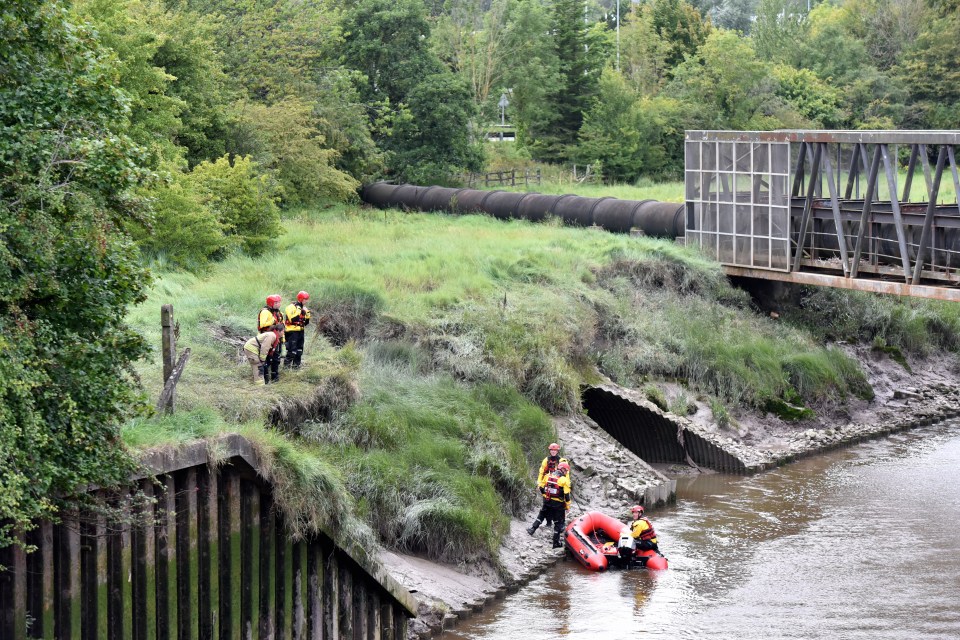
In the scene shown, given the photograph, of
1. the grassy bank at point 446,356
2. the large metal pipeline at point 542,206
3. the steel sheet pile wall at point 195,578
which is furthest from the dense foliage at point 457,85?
the steel sheet pile wall at point 195,578

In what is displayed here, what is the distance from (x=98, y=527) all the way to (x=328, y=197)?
32.7 metres

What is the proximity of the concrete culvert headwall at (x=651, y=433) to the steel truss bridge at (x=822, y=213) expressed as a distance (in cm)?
573

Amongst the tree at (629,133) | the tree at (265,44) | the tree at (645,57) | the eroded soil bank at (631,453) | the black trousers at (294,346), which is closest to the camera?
the eroded soil bank at (631,453)

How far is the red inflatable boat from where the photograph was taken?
798 inches

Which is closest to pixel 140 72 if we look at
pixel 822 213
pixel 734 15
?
pixel 822 213

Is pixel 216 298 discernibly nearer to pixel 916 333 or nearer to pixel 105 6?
pixel 105 6

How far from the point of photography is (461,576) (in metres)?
18.9

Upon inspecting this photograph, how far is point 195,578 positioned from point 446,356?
35.9 ft

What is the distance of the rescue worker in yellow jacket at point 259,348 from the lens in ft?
59.6

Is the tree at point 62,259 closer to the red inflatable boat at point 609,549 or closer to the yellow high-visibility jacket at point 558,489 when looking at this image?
the yellow high-visibility jacket at point 558,489

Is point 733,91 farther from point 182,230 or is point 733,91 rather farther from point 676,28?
point 182,230

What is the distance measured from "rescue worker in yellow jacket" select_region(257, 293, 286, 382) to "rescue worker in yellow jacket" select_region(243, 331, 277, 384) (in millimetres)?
88

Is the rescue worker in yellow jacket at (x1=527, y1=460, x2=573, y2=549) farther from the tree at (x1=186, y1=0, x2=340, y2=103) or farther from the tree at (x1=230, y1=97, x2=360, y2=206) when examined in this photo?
the tree at (x1=186, y1=0, x2=340, y2=103)

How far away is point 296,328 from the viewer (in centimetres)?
1905
